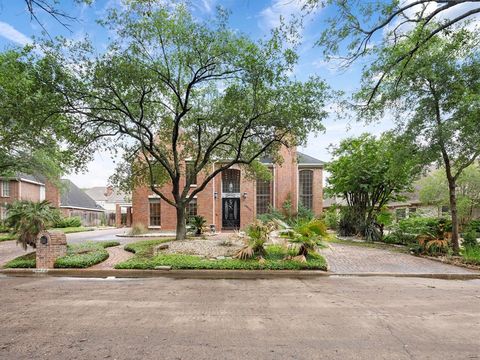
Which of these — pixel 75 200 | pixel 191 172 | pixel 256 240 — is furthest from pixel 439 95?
pixel 75 200

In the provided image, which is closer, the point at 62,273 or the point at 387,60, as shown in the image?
the point at 62,273

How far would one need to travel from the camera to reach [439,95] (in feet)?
39.9

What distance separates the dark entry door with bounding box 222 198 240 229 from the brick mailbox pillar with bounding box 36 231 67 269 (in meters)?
17.6

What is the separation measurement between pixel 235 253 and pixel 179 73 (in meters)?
7.60

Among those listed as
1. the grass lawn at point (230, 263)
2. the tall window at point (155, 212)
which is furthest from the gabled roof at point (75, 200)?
the grass lawn at point (230, 263)

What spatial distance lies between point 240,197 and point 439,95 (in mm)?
17634

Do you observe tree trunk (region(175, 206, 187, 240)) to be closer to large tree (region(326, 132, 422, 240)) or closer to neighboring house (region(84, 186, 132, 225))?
large tree (region(326, 132, 422, 240))

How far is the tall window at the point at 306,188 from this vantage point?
93.6ft

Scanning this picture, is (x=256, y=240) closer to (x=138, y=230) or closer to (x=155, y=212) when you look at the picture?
(x=138, y=230)

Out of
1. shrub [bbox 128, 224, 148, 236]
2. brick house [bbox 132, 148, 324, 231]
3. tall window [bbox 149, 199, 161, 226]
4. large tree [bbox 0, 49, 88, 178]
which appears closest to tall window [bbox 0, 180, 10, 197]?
brick house [bbox 132, 148, 324, 231]

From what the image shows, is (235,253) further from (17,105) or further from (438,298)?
(17,105)

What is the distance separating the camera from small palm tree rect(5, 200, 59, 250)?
419 inches

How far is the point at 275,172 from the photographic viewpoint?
27.9 meters

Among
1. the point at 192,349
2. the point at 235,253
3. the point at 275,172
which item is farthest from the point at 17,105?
the point at 275,172
